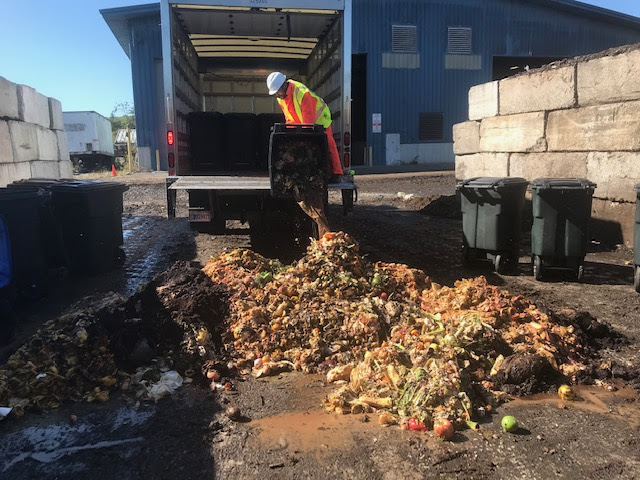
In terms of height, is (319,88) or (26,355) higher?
(319,88)

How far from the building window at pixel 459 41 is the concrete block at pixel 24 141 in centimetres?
2012

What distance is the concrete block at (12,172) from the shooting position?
835cm

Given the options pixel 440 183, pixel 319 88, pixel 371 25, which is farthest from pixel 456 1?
pixel 319 88

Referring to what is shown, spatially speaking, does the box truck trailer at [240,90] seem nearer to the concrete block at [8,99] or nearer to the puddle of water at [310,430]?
the concrete block at [8,99]

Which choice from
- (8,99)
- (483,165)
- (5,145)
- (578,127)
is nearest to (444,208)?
(483,165)

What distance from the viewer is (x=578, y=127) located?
314 inches

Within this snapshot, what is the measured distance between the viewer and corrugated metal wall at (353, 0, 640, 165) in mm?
24250

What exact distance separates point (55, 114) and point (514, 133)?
9763mm

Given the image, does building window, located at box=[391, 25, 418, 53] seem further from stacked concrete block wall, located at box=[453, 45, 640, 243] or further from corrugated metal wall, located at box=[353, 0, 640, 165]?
stacked concrete block wall, located at box=[453, 45, 640, 243]

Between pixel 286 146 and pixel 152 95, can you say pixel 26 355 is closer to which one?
pixel 286 146

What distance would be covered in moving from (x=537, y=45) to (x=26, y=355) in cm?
2727

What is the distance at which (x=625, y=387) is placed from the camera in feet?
11.5

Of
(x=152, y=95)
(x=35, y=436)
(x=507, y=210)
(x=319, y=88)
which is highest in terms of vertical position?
(x=152, y=95)

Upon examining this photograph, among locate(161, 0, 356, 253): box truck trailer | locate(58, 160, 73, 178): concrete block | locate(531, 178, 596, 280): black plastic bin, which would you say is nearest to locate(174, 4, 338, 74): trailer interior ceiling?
locate(161, 0, 356, 253): box truck trailer
